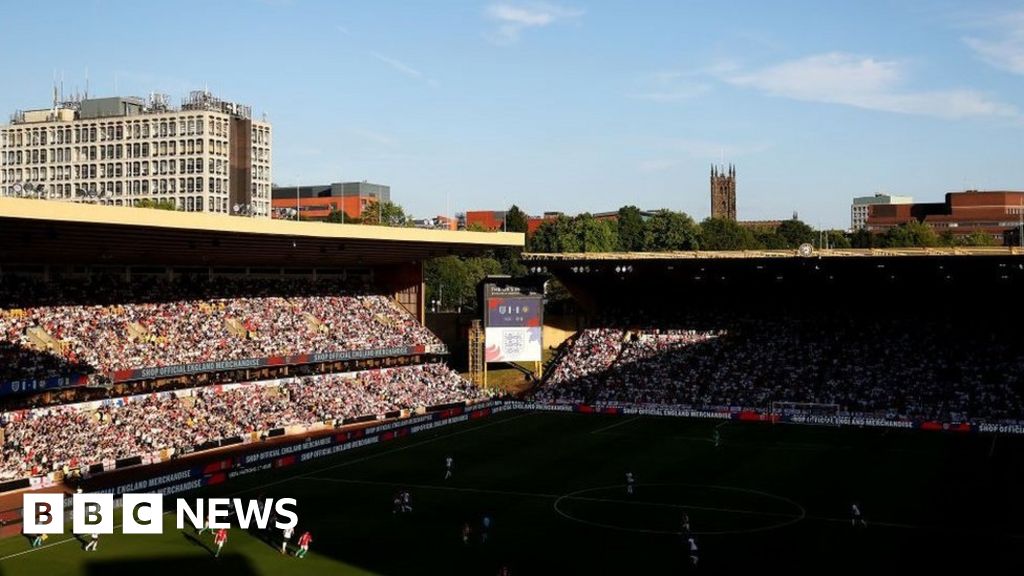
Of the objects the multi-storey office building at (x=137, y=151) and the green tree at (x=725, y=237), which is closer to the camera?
the multi-storey office building at (x=137, y=151)

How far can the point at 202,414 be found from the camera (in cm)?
6719

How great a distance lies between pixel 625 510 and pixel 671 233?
122210 millimetres

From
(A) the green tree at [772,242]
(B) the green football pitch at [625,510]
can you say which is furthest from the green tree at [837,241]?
(B) the green football pitch at [625,510]

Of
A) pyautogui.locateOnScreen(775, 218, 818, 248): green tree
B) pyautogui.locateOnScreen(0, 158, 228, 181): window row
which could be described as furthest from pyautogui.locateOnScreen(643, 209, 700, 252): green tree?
pyautogui.locateOnScreen(0, 158, 228, 181): window row

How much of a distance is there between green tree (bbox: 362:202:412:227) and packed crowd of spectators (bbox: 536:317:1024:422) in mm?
60682

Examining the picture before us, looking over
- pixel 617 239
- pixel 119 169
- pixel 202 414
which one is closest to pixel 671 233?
pixel 617 239

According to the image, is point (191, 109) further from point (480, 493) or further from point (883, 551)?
point (883, 551)

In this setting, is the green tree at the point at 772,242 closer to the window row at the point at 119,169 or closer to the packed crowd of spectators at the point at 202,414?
the window row at the point at 119,169

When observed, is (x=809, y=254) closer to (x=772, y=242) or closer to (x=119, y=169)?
(x=772, y=242)

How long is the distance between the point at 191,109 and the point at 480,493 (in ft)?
427

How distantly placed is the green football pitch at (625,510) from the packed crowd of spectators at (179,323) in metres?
14.4

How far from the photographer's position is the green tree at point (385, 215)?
148 m

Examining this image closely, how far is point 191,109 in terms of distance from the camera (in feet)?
544

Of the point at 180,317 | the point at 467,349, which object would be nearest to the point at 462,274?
the point at 467,349
